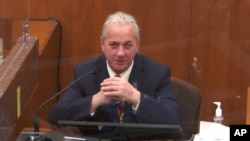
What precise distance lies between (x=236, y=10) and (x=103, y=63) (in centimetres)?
178

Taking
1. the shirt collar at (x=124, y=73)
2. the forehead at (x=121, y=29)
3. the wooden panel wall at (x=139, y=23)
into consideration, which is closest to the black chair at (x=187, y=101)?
the shirt collar at (x=124, y=73)

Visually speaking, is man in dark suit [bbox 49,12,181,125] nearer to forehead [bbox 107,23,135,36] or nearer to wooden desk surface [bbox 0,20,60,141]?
forehead [bbox 107,23,135,36]

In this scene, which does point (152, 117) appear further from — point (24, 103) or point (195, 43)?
point (195, 43)

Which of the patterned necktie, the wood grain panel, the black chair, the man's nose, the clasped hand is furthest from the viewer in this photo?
the wood grain panel

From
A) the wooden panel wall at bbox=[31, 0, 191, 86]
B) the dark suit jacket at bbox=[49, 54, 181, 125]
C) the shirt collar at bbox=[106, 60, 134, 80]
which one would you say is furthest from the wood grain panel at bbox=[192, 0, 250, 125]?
the shirt collar at bbox=[106, 60, 134, 80]

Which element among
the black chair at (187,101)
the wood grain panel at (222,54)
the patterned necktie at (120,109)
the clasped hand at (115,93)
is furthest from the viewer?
the wood grain panel at (222,54)

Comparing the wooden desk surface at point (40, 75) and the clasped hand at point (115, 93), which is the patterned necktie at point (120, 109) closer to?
the clasped hand at point (115, 93)

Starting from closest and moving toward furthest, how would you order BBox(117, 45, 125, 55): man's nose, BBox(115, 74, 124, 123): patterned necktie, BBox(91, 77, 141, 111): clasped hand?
BBox(91, 77, 141, 111): clasped hand
BBox(115, 74, 124, 123): patterned necktie
BBox(117, 45, 125, 55): man's nose

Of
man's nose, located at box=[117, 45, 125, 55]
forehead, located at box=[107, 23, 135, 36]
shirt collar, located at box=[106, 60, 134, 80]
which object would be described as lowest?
shirt collar, located at box=[106, 60, 134, 80]

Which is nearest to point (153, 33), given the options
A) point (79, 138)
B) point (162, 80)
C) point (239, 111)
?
point (239, 111)

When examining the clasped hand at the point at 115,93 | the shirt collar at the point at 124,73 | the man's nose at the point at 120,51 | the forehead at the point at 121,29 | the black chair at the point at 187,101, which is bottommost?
the black chair at the point at 187,101

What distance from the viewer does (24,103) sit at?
2980 millimetres

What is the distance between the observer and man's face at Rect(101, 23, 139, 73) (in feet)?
9.02

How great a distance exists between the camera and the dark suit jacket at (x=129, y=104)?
101 inches
